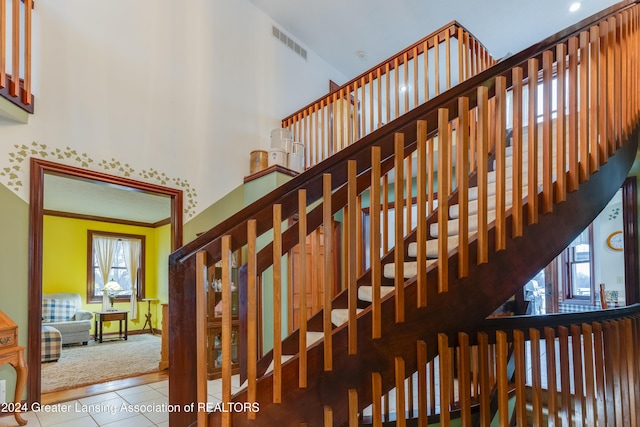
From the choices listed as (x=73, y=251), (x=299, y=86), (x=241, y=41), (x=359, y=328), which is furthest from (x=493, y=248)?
(x=73, y=251)

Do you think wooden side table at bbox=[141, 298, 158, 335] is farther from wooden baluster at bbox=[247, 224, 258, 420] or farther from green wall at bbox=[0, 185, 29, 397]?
wooden baluster at bbox=[247, 224, 258, 420]

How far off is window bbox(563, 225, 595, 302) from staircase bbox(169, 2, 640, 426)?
7170mm

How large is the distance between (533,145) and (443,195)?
55 cm

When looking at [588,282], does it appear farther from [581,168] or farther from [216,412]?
[216,412]

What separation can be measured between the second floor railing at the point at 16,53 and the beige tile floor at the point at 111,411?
249cm

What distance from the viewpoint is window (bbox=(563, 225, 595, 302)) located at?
777 cm

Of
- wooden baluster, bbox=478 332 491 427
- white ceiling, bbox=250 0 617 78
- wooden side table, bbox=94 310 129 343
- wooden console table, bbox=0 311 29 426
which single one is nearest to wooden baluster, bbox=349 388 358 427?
wooden baluster, bbox=478 332 491 427

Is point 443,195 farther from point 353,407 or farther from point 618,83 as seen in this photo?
point 618,83

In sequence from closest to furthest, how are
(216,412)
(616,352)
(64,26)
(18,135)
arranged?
(216,412), (616,352), (18,135), (64,26)

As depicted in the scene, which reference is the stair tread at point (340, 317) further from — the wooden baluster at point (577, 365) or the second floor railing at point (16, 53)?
the second floor railing at point (16, 53)

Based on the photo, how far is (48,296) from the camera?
688cm

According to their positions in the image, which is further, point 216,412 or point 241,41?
point 241,41

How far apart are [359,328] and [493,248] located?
687mm

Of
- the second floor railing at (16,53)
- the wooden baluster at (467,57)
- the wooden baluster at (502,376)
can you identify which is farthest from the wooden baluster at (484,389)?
the second floor railing at (16,53)
